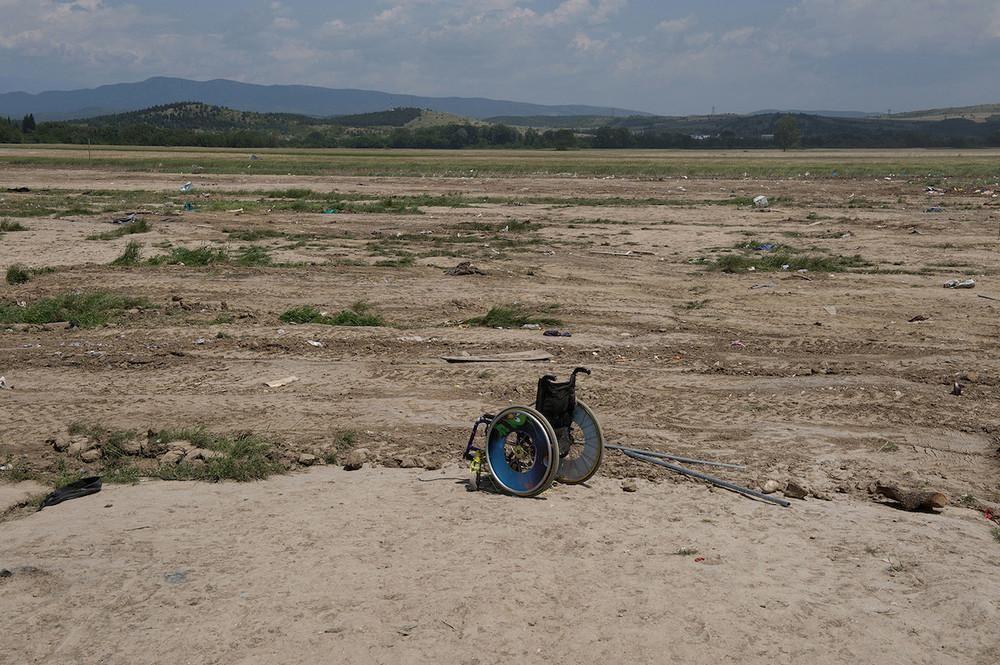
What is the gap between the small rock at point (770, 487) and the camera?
6562mm

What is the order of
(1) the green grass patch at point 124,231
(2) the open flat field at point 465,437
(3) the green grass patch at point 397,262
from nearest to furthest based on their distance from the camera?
(2) the open flat field at point 465,437 → (3) the green grass patch at point 397,262 → (1) the green grass patch at point 124,231

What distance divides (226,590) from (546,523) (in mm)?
1943

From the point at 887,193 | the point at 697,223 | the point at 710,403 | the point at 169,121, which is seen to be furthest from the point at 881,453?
the point at 169,121

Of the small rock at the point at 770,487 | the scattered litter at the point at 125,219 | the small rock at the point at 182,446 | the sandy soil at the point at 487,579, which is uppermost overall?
the scattered litter at the point at 125,219

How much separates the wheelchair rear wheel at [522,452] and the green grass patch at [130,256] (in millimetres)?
11192

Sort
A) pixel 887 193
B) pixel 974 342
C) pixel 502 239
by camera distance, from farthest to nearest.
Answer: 1. pixel 887 193
2. pixel 502 239
3. pixel 974 342

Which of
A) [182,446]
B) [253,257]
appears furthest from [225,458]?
[253,257]

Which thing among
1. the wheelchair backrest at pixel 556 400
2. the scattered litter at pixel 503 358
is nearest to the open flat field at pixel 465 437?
the scattered litter at pixel 503 358

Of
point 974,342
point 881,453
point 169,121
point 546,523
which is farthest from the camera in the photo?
point 169,121

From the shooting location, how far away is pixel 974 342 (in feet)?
35.0

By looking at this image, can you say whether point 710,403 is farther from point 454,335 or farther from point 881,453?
point 454,335

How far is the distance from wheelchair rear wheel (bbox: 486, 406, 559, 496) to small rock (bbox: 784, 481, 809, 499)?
5.29ft

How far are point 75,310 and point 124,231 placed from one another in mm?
7501

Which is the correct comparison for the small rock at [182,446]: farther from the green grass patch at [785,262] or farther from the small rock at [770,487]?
the green grass patch at [785,262]
